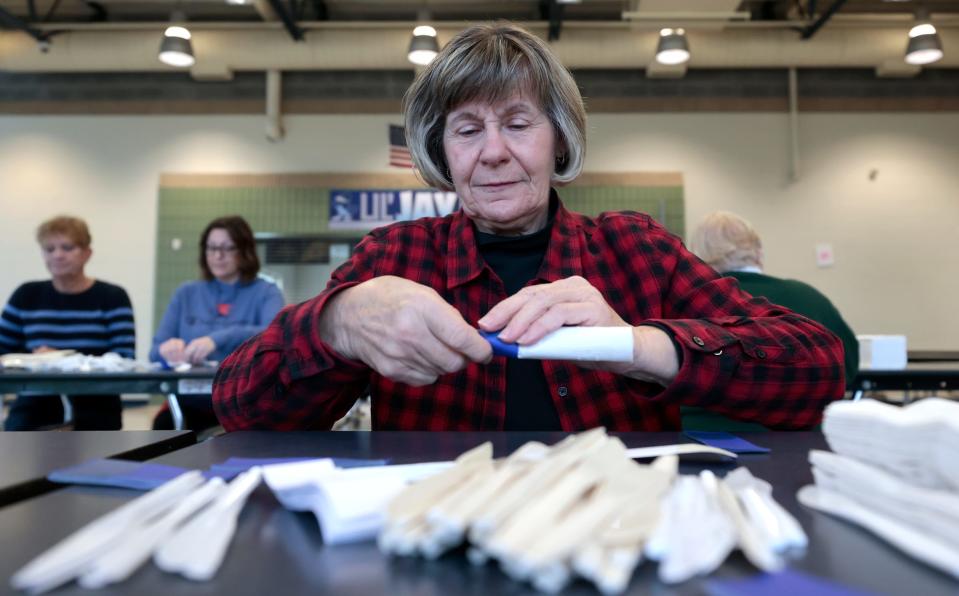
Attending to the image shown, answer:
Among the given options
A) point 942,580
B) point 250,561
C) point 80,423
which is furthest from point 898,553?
point 80,423

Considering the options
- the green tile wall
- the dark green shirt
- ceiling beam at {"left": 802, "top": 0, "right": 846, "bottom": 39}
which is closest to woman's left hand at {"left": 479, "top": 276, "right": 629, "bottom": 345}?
the dark green shirt

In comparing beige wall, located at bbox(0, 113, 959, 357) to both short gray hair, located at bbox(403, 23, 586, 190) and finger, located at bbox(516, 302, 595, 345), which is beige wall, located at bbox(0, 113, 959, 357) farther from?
finger, located at bbox(516, 302, 595, 345)

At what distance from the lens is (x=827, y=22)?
5.54 meters

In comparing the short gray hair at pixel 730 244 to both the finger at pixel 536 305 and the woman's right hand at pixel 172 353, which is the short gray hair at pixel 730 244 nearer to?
the finger at pixel 536 305

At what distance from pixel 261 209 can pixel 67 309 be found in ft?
10.6

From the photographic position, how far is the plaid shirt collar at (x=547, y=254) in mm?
1078

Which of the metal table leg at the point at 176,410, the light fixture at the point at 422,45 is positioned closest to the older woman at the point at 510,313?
the metal table leg at the point at 176,410

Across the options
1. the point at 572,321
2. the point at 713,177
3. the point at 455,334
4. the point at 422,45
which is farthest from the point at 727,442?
the point at 713,177

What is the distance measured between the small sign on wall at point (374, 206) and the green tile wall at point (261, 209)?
103mm

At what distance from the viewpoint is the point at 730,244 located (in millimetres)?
2363

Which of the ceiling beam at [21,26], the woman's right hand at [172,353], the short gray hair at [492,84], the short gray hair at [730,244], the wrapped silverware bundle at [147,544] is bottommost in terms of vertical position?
the wrapped silverware bundle at [147,544]

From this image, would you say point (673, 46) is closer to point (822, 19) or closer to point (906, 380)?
point (822, 19)

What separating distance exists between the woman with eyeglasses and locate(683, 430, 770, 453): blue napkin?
8.00 ft

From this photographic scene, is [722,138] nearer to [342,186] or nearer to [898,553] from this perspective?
[342,186]
